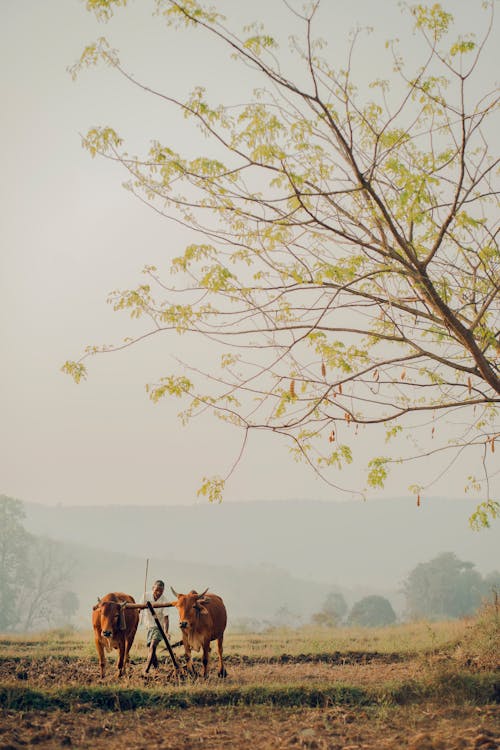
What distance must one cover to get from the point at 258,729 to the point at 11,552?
2144 inches

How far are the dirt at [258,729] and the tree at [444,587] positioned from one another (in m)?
65.6

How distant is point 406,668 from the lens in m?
12.8

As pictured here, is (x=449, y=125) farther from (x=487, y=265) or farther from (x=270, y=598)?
(x=270, y=598)

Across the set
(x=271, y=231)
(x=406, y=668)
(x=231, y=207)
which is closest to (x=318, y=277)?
(x=271, y=231)

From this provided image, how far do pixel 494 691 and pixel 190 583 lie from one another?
112462 mm

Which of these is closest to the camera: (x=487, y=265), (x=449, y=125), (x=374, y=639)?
(x=449, y=125)

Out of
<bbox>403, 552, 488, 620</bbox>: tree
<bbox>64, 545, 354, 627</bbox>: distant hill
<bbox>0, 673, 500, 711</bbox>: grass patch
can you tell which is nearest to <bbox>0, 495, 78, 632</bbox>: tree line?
<bbox>64, 545, 354, 627</bbox>: distant hill

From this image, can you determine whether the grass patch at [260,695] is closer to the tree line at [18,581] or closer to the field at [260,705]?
the field at [260,705]

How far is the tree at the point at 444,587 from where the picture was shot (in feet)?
228

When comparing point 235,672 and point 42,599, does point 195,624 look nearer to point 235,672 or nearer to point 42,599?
point 235,672

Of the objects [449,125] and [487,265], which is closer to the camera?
[449,125]

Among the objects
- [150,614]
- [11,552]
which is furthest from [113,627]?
[11,552]

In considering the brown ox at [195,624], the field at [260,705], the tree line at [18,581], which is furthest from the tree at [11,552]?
the brown ox at [195,624]

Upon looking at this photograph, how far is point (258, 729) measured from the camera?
307 inches
